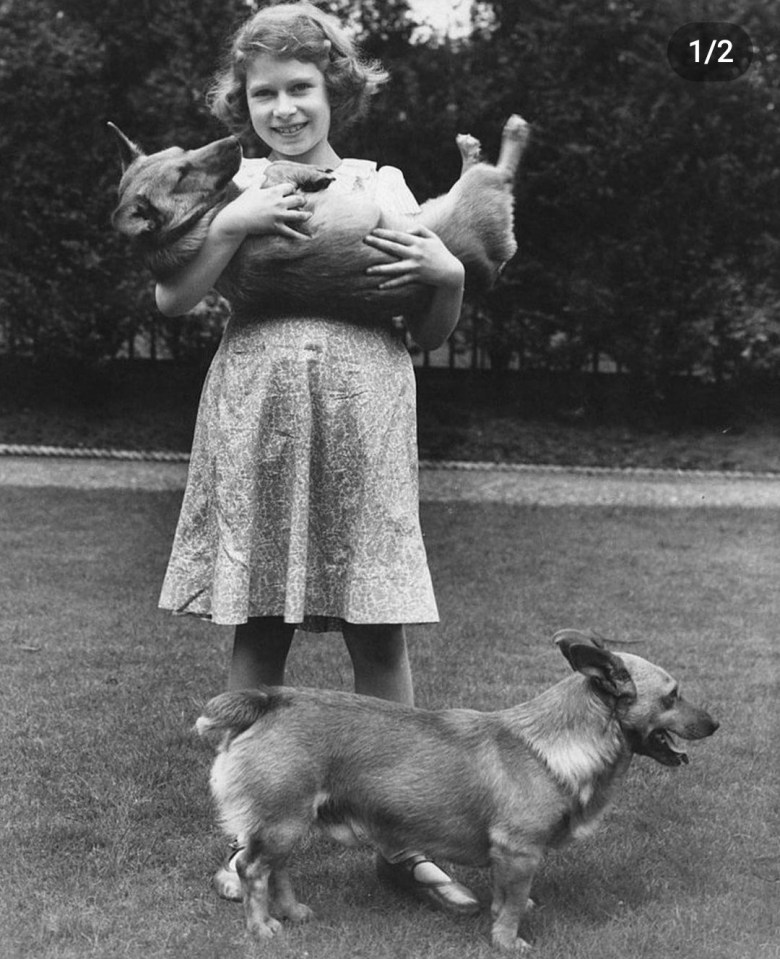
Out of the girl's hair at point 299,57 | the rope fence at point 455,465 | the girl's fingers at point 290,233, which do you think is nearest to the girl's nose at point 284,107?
the girl's hair at point 299,57

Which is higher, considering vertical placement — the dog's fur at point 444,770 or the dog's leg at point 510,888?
the dog's fur at point 444,770

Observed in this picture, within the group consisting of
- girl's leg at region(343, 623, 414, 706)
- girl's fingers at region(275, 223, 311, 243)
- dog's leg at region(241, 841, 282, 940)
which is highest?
girl's fingers at region(275, 223, 311, 243)

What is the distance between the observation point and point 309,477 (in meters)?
3.39

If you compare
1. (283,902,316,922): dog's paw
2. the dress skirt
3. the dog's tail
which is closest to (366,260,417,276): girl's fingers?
the dress skirt

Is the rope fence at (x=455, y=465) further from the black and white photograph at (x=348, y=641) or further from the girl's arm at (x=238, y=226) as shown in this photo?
the girl's arm at (x=238, y=226)

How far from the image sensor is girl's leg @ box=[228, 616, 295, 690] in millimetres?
3585

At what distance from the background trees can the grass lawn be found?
Answer: 4.61 metres

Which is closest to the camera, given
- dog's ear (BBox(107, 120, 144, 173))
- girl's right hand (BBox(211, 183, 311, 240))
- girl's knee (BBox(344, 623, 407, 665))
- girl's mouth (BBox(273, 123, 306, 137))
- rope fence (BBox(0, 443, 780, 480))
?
girl's right hand (BBox(211, 183, 311, 240))

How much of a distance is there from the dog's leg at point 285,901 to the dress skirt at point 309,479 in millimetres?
664

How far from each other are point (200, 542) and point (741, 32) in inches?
383

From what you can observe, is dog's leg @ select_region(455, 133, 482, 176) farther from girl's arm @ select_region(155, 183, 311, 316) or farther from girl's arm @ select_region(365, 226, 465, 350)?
girl's arm @ select_region(155, 183, 311, 316)

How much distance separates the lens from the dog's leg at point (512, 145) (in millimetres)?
3475

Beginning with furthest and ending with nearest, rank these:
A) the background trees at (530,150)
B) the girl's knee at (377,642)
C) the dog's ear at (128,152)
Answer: the background trees at (530,150) < the girl's knee at (377,642) < the dog's ear at (128,152)

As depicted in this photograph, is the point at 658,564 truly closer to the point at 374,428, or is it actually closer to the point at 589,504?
the point at 589,504
